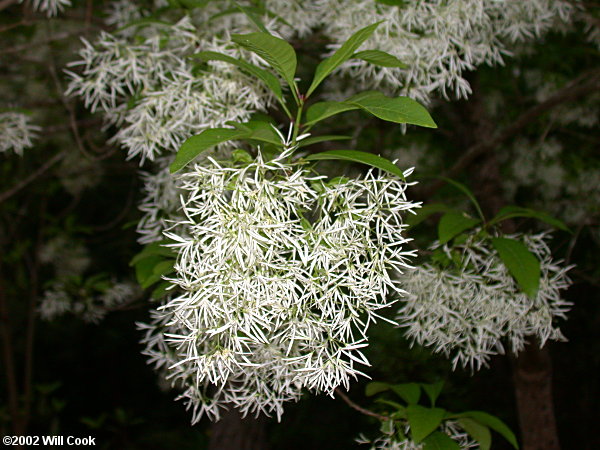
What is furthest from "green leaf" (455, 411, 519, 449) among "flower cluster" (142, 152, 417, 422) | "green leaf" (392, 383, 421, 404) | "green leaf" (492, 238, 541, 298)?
"flower cluster" (142, 152, 417, 422)

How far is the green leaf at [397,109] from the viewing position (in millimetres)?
857

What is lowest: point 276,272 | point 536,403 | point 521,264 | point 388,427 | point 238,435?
point 238,435

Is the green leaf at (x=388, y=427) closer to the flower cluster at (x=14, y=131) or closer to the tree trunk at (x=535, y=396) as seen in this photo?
the tree trunk at (x=535, y=396)

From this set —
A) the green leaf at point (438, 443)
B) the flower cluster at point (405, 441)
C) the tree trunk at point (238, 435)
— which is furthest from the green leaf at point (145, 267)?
the tree trunk at point (238, 435)

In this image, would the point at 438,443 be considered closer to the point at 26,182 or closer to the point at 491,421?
the point at 491,421

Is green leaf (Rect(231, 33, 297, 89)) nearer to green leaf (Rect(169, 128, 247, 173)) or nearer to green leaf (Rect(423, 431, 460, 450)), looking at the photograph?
green leaf (Rect(169, 128, 247, 173))

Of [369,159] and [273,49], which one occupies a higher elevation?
[273,49]

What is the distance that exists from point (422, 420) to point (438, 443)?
59 millimetres

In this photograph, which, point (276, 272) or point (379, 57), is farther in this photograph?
point (379, 57)

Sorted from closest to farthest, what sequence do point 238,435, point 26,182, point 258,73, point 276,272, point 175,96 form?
point 276,272 → point 258,73 → point 175,96 → point 26,182 → point 238,435

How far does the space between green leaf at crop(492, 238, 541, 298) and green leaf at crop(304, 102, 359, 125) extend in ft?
1.68

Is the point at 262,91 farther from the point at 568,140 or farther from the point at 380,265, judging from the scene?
the point at 568,140

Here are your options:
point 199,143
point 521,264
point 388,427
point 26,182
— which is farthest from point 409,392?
point 26,182

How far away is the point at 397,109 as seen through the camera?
2.94 feet
